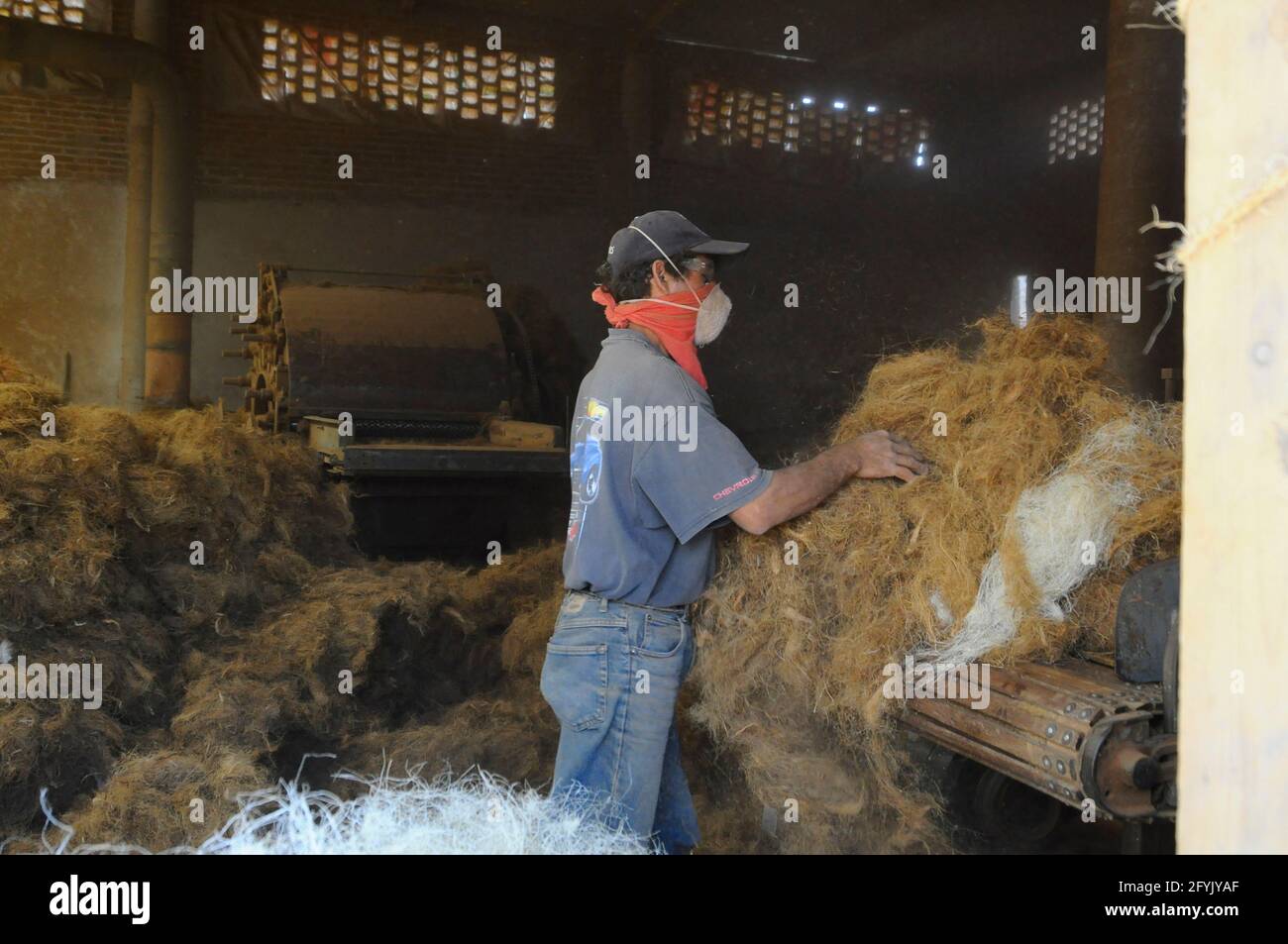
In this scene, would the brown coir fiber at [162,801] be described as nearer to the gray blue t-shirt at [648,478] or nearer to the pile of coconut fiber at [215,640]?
the pile of coconut fiber at [215,640]

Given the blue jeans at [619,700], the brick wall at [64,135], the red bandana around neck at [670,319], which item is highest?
the brick wall at [64,135]

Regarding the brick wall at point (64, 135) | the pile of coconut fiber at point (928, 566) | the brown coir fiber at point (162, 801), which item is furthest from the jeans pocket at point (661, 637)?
the brick wall at point (64, 135)

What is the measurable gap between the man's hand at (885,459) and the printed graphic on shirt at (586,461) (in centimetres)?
63

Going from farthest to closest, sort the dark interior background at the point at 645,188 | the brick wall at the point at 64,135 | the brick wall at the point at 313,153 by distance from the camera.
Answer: the dark interior background at the point at 645,188, the brick wall at the point at 313,153, the brick wall at the point at 64,135

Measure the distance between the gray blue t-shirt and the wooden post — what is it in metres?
1.30

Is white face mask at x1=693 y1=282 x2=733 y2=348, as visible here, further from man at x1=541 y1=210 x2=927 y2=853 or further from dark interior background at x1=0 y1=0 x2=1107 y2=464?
dark interior background at x1=0 y1=0 x2=1107 y2=464

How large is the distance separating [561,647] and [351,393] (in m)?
4.68

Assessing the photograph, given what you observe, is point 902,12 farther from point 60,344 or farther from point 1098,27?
point 60,344

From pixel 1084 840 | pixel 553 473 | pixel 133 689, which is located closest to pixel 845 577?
pixel 1084 840

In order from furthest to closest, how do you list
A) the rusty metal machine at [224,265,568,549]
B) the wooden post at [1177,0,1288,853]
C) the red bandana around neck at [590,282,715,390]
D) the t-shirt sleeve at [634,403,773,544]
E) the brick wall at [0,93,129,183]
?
the brick wall at [0,93,129,183], the rusty metal machine at [224,265,568,549], the red bandana around neck at [590,282,715,390], the t-shirt sleeve at [634,403,773,544], the wooden post at [1177,0,1288,853]

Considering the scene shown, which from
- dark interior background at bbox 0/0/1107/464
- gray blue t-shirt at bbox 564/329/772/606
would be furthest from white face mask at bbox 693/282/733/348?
dark interior background at bbox 0/0/1107/464

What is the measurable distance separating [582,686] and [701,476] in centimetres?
61

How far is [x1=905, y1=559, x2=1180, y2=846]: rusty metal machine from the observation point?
2.06 meters

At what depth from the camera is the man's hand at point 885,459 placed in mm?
2617
